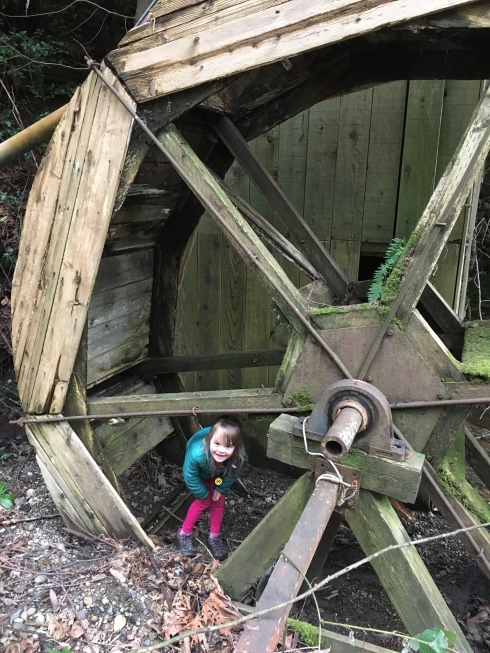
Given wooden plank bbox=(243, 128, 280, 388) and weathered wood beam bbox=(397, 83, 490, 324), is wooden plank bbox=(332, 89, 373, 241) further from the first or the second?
weathered wood beam bbox=(397, 83, 490, 324)

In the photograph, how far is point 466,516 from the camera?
86.8 inches

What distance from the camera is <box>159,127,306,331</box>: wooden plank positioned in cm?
216

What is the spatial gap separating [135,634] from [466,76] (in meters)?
3.36

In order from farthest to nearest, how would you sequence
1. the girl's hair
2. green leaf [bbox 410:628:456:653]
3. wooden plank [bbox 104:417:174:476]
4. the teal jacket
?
wooden plank [bbox 104:417:174:476]
the teal jacket
the girl's hair
green leaf [bbox 410:628:456:653]

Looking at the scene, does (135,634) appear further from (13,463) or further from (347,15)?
(347,15)

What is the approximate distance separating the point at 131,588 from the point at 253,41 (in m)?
2.52

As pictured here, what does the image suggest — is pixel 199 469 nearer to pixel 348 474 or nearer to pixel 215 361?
pixel 215 361

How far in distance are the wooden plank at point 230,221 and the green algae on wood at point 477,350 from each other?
74 cm

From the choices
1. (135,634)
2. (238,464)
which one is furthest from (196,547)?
(135,634)

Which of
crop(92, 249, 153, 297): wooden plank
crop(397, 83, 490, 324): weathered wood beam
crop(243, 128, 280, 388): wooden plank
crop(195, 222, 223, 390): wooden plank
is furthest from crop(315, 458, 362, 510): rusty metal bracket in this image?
crop(195, 222, 223, 390): wooden plank

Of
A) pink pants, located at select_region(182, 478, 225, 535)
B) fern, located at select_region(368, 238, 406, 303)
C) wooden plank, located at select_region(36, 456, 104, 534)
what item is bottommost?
pink pants, located at select_region(182, 478, 225, 535)

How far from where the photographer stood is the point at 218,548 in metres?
3.19

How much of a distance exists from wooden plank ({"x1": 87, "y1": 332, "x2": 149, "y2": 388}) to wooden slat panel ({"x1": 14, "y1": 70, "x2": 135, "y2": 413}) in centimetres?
56

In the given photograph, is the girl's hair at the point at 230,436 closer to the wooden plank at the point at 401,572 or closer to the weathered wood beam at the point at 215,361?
the weathered wood beam at the point at 215,361
